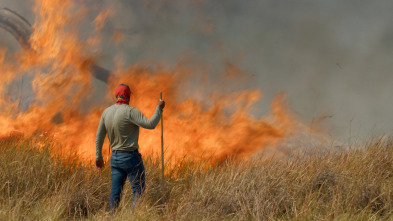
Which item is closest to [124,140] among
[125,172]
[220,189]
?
[125,172]

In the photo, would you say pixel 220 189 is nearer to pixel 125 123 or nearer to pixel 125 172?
pixel 125 172

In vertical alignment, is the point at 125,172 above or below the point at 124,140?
below

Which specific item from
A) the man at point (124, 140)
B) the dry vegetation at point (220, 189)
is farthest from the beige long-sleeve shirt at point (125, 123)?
the dry vegetation at point (220, 189)

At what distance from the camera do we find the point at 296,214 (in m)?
4.34

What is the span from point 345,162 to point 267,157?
1.22 metres

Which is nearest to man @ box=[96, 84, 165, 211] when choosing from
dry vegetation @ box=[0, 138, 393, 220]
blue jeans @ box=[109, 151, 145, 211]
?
blue jeans @ box=[109, 151, 145, 211]

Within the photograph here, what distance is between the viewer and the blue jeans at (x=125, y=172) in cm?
461

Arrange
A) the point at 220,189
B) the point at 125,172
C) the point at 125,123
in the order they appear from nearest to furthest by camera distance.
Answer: the point at 125,123 < the point at 125,172 < the point at 220,189

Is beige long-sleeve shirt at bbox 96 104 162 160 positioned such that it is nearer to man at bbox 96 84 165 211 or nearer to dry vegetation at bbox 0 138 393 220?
man at bbox 96 84 165 211

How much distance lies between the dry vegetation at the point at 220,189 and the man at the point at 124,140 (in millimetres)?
228

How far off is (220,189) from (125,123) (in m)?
1.48

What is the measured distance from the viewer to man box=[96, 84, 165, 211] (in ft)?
15.0

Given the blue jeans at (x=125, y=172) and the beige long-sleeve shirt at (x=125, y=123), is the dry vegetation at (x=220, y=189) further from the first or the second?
the beige long-sleeve shirt at (x=125, y=123)

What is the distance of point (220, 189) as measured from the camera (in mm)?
5023
